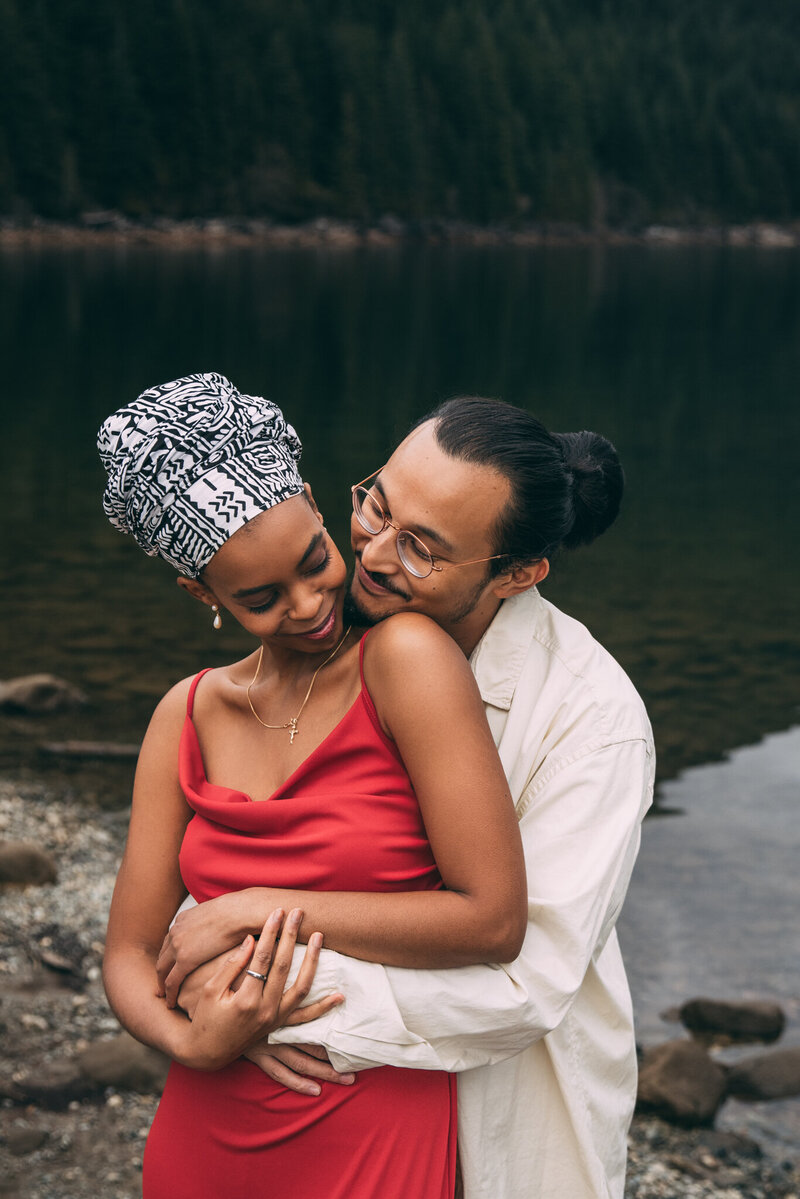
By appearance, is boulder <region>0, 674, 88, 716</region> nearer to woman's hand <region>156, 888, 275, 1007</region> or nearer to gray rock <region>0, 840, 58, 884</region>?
gray rock <region>0, 840, 58, 884</region>

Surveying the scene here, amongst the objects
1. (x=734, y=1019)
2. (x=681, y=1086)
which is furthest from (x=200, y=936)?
(x=734, y=1019)

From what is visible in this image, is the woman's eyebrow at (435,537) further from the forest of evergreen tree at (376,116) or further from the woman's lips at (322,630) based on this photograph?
the forest of evergreen tree at (376,116)

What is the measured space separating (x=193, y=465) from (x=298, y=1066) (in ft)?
3.36

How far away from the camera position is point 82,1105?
454 centimetres

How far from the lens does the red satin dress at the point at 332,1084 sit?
6.97 ft

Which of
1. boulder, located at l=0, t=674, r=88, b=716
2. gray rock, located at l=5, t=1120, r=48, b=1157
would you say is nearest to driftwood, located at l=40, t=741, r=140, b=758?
boulder, located at l=0, t=674, r=88, b=716

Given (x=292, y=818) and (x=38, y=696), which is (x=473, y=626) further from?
(x=38, y=696)

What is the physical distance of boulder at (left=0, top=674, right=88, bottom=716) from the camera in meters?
9.09

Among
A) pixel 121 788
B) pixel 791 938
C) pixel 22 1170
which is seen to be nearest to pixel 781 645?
pixel 791 938

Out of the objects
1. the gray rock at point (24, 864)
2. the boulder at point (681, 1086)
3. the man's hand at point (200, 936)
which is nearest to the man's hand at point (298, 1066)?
the man's hand at point (200, 936)

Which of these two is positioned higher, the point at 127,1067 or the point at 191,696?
the point at 191,696

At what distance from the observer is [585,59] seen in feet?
385

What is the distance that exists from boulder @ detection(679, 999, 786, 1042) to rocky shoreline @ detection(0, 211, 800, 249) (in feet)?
241

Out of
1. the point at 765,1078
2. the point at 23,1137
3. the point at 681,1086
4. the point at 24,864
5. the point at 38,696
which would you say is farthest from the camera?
the point at 38,696
